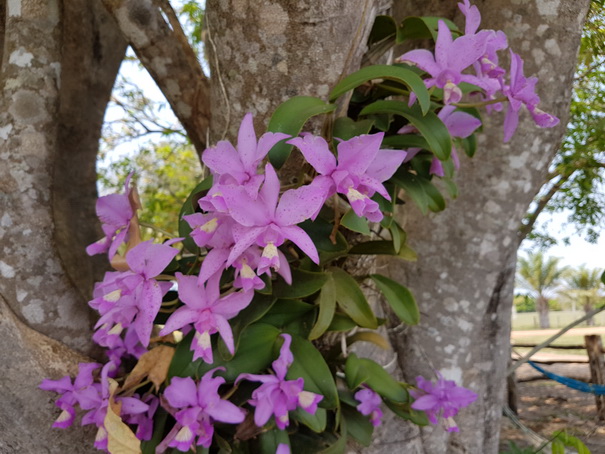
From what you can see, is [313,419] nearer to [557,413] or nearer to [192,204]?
[192,204]

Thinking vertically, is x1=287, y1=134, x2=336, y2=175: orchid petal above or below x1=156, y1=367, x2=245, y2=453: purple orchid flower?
above

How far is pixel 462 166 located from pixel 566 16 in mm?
487

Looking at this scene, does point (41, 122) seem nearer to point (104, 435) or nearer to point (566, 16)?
point (104, 435)

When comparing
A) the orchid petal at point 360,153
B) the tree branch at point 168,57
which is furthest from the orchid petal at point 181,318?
the tree branch at point 168,57

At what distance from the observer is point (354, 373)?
1228 millimetres

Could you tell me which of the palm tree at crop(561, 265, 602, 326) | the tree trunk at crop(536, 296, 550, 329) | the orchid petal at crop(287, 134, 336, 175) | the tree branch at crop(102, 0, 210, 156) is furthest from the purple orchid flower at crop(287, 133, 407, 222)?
the tree trunk at crop(536, 296, 550, 329)

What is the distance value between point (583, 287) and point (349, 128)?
9510 millimetres

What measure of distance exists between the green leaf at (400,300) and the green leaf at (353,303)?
0.12 m

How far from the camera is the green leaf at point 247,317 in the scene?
1028 mm

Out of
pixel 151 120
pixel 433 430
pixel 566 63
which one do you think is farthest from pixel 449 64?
pixel 151 120

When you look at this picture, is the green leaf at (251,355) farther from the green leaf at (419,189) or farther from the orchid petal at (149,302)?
the green leaf at (419,189)

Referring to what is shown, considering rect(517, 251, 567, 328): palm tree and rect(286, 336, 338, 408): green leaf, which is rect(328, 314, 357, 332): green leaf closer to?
rect(286, 336, 338, 408): green leaf

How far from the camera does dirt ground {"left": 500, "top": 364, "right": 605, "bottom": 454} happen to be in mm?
4082

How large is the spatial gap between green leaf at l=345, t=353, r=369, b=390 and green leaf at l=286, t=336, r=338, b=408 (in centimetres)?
14
